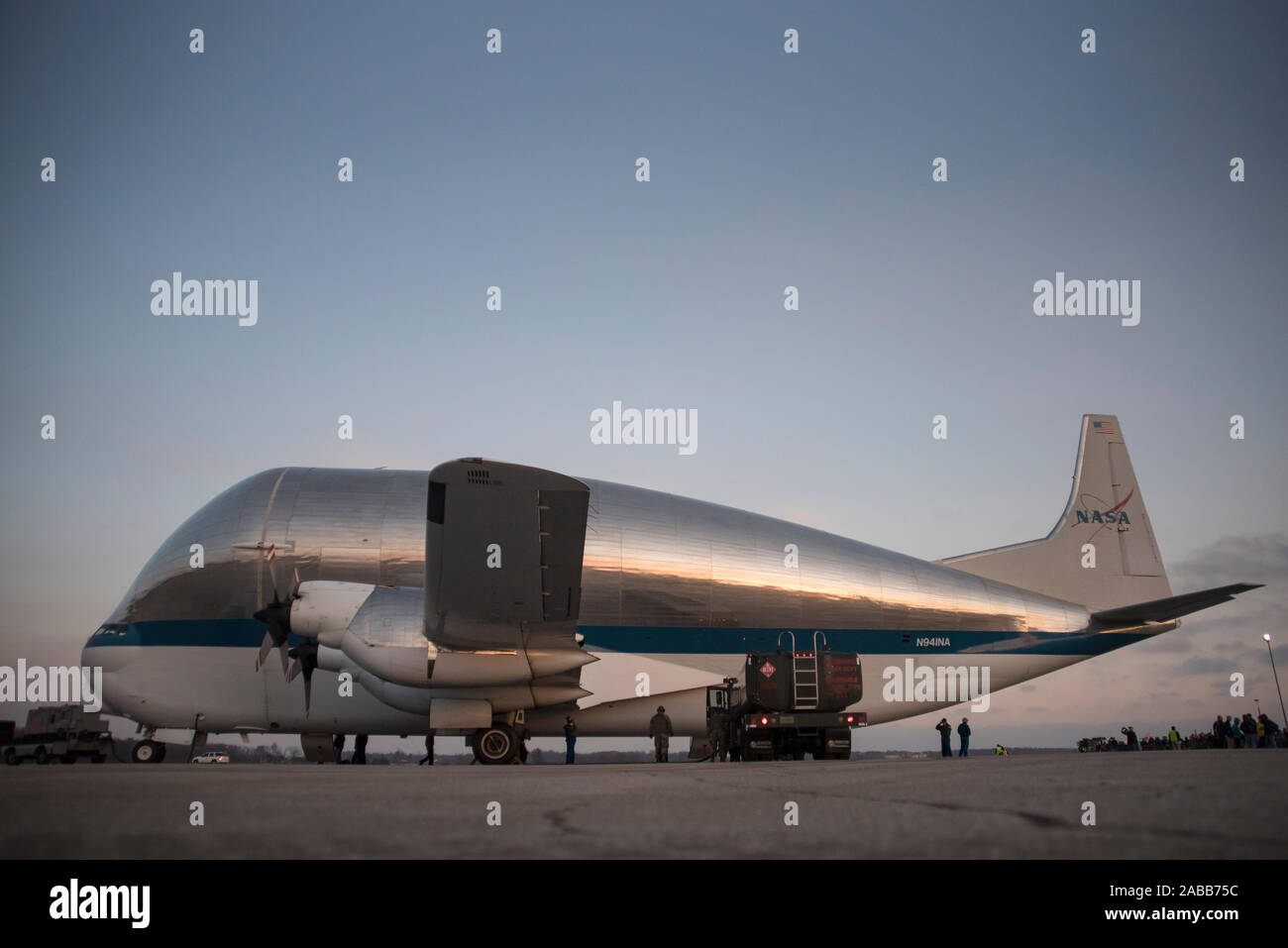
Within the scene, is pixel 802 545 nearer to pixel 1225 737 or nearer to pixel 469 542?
pixel 469 542

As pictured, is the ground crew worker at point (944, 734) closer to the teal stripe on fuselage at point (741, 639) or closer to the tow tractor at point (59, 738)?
the teal stripe on fuselage at point (741, 639)

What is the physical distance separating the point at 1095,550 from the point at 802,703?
1472cm

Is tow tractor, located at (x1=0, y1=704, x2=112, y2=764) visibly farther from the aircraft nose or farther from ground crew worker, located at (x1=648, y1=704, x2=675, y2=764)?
ground crew worker, located at (x1=648, y1=704, x2=675, y2=764)

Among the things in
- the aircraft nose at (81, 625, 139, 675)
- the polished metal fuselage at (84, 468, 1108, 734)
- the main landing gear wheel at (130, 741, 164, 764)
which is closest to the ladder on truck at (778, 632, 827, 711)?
the polished metal fuselage at (84, 468, 1108, 734)

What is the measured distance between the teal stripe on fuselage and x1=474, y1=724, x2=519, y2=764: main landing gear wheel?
443cm

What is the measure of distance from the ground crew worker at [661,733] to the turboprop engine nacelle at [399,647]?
409 centimetres

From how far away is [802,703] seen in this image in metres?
17.8

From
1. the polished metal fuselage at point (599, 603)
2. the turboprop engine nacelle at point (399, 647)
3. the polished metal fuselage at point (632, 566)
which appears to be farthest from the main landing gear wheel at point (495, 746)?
the polished metal fuselage at point (632, 566)

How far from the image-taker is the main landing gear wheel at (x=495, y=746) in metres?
18.1

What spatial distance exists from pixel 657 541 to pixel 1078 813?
63.5 ft

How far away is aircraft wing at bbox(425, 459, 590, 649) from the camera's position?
13.6 metres

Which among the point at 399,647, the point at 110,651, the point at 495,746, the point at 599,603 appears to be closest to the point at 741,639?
the point at 599,603
